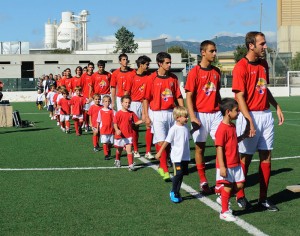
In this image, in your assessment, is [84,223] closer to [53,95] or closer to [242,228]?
[242,228]

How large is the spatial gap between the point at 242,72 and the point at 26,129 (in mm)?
14898

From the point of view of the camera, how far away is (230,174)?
22.9 ft

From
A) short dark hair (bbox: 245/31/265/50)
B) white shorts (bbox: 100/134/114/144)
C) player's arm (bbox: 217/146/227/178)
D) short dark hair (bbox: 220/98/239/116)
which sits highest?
short dark hair (bbox: 245/31/265/50)

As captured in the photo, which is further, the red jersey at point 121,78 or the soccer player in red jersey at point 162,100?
the red jersey at point 121,78

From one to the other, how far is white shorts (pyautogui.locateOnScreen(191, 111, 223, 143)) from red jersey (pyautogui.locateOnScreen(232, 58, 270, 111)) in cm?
128

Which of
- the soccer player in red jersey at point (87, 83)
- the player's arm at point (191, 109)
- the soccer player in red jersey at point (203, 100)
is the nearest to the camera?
the player's arm at point (191, 109)

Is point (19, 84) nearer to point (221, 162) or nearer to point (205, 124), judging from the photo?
point (205, 124)

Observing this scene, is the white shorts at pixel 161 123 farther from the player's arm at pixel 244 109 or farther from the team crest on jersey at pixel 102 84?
the team crest on jersey at pixel 102 84

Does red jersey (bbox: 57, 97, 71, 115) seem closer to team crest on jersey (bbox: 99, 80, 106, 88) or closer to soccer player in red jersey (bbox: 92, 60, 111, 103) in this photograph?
soccer player in red jersey (bbox: 92, 60, 111, 103)

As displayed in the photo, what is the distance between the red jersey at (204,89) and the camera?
8.55m

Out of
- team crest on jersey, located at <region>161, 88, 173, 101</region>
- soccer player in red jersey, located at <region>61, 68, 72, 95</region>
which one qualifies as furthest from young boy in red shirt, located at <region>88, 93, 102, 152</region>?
soccer player in red jersey, located at <region>61, 68, 72, 95</region>

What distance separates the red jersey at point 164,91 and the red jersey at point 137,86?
115 inches

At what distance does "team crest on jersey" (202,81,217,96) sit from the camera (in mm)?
8617

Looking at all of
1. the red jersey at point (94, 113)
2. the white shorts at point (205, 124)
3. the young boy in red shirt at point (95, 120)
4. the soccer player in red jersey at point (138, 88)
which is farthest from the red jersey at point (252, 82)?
the red jersey at point (94, 113)
